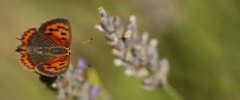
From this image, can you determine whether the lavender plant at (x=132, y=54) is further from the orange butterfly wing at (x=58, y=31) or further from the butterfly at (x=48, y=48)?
the orange butterfly wing at (x=58, y=31)

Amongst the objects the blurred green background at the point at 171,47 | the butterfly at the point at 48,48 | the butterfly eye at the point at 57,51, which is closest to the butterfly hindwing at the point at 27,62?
the butterfly at the point at 48,48

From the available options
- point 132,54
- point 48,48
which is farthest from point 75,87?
point 132,54

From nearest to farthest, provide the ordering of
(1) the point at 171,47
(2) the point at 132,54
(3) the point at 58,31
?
(2) the point at 132,54, (3) the point at 58,31, (1) the point at 171,47

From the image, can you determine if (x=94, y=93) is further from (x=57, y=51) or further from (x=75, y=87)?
(x=57, y=51)

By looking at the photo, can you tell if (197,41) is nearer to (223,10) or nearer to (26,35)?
(223,10)

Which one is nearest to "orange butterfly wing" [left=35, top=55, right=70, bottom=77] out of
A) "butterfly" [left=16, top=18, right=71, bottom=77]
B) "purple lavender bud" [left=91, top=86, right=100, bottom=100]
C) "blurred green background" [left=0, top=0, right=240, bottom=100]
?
"butterfly" [left=16, top=18, right=71, bottom=77]

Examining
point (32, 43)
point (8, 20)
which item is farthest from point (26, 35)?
point (8, 20)

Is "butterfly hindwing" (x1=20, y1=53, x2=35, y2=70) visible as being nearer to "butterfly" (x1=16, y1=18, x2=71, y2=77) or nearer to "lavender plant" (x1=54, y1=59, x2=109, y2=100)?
"butterfly" (x1=16, y1=18, x2=71, y2=77)
